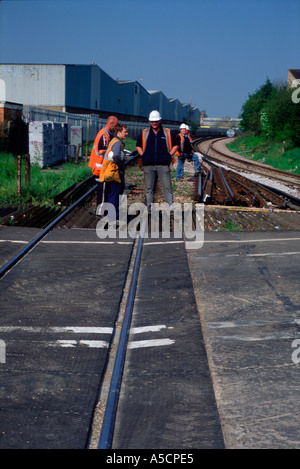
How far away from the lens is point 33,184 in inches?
580

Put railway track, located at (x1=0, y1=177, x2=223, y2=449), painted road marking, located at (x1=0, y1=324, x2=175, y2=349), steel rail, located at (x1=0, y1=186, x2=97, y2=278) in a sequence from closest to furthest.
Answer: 1. railway track, located at (x1=0, y1=177, x2=223, y2=449)
2. painted road marking, located at (x1=0, y1=324, x2=175, y2=349)
3. steel rail, located at (x1=0, y1=186, x2=97, y2=278)

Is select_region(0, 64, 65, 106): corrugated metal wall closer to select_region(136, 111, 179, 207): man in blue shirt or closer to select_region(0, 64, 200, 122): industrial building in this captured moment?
select_region(0, 64, 200, 122): industrial building

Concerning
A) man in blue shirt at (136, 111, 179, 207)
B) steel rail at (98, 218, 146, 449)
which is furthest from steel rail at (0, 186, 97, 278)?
man in blue shirt at (136, 111, 179, 207)

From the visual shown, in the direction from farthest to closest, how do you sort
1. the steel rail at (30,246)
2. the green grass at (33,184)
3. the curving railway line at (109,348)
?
the green grass at (33,184) → the steel rail at (30,246) → the curving railway line at (109,348)

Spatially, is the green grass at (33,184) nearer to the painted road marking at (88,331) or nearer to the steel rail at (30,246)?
the steel rail at (30,246)

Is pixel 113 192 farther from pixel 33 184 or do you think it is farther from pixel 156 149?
pixel 33 184

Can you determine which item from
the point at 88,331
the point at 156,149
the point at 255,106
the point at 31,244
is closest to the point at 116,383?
the point at 88,331

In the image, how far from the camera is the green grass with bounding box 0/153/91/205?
535 inches

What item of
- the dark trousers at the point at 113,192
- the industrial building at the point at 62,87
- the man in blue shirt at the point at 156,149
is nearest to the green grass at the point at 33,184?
the dark trousers at the point at 113,192

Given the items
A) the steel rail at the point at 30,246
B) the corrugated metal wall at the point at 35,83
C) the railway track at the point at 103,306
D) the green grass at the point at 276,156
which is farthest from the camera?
the corrugated metal wall at the point at 35,83

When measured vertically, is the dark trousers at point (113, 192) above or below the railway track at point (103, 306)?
above

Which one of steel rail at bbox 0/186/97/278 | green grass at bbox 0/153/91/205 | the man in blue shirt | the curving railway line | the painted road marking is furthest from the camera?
green grass at bbox 0/153/91/205

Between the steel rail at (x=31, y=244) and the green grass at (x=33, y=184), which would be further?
the green grass at (x=33, y=184)

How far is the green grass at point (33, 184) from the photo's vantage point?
13.6 metres
